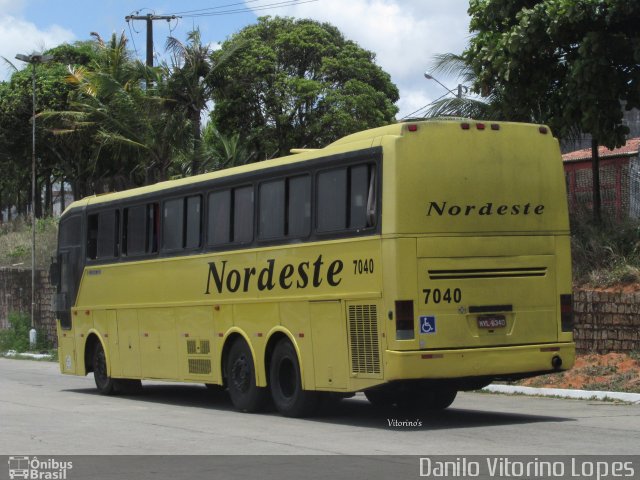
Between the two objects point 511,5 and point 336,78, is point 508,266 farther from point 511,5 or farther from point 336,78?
point 336,78

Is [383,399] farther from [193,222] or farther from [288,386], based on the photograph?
[193,222]

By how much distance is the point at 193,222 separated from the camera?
57.4ft

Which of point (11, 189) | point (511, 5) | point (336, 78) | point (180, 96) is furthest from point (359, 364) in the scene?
point (11, 189)

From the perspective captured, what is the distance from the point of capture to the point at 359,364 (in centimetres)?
1362

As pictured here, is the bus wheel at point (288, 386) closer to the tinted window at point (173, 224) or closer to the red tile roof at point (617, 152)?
the tinted window at point (173, 224)

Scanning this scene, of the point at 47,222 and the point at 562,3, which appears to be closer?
the point at 562,3

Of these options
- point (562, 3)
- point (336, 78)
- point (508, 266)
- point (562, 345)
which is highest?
point (336, 78)

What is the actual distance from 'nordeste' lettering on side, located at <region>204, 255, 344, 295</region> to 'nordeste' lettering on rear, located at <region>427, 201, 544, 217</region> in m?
1.42

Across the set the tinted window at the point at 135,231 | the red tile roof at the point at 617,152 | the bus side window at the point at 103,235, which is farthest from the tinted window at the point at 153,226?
the red tile roof at the point at 617,152

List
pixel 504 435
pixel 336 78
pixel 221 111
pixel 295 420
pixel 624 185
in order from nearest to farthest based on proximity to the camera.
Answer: pixel 504 435 < pixel 295 420 < pixel 624 185 < pixel 221 111 < pixel 336 78

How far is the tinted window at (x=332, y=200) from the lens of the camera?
46.3 ft

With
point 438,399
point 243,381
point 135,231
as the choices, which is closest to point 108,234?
point 135,231

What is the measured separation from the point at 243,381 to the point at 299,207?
9.58 feet
